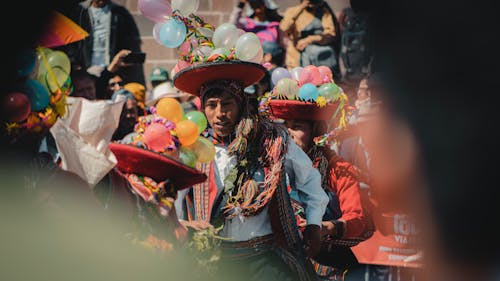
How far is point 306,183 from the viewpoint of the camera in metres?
4.12

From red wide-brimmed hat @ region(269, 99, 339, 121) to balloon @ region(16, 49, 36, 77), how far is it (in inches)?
93.7

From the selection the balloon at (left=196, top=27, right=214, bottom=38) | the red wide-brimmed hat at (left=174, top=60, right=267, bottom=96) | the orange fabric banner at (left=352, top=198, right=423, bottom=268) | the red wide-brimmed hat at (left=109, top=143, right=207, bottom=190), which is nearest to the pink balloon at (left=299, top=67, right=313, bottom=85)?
the red wide-brimmed hat at (left=174, top=60, right=267, bottom=96)

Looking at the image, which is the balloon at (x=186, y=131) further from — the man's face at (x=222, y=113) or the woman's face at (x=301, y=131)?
the woman's face at (x=301, y=131)

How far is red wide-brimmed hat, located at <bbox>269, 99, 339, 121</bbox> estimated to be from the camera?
483 cm

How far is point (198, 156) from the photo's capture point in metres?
3.30

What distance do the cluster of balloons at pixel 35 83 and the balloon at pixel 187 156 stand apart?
0.58 meters

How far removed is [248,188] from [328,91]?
1.38 meters

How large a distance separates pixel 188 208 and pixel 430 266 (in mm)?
2990

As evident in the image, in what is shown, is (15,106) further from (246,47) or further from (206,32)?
(206,32)

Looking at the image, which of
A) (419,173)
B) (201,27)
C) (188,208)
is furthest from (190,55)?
(419,173)

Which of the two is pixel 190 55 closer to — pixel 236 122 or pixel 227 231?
pixel 236 122

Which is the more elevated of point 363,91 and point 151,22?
point 151,22

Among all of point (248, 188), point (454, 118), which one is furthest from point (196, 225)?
point (454, 118)

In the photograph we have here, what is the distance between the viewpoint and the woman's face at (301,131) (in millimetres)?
4910
